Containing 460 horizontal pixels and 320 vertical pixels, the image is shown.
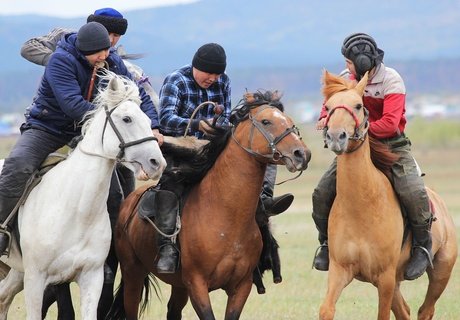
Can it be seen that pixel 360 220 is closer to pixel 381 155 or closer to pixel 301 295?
pixel 381 155

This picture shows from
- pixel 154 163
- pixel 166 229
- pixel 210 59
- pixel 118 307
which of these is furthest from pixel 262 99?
pixel 118 307

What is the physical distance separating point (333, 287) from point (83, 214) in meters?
2.29

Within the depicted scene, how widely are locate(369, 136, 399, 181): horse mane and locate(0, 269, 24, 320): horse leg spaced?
3.63 m

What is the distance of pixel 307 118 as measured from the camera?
183 metres

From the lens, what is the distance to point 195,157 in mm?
10703

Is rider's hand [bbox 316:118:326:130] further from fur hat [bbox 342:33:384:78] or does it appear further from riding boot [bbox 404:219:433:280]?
riding boot [bbox 404:219:433:280]

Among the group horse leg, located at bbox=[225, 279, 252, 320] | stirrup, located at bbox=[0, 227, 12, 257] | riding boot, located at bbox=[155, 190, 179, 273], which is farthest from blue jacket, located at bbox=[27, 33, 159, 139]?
horse leg, located at bbox=[225, 279, 252, 320]

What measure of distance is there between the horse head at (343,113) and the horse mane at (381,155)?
0.47 metres

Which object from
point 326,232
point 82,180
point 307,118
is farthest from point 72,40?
point 307,118

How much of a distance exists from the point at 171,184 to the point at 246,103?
1064mm

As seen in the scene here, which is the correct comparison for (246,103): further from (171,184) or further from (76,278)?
(76,278)

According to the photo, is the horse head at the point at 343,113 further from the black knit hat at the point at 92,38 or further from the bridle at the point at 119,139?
the black knit hat at the point at 92,38

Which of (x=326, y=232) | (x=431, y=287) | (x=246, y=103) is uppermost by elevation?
(x=246, y=103)

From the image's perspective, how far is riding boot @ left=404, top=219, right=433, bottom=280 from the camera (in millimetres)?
10922
